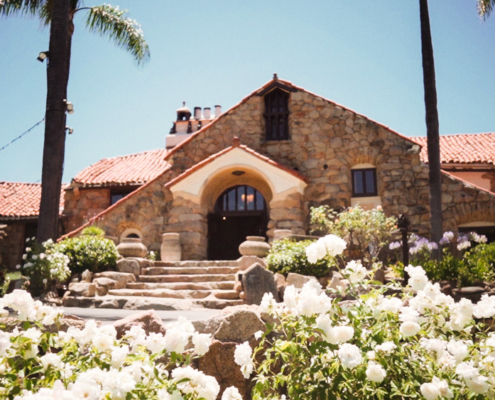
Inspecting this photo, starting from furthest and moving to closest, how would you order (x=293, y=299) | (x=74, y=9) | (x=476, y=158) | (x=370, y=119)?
(x=476, y=158), (x=370, y=119), (x=74, y=9), (x=293, y=299)

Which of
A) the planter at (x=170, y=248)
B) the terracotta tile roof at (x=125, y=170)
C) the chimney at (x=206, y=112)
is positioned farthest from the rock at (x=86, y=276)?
the chimney at (x=206, y=112)

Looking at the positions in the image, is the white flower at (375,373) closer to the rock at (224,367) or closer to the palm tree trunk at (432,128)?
the rock at (224,367)

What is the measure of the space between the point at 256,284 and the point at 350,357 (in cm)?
567

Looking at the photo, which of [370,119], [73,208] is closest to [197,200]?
[370,119]

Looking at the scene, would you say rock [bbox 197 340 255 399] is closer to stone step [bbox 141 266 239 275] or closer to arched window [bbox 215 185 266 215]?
stone step [bbox 141 266 239 275]

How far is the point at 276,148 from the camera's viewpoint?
14.8 m

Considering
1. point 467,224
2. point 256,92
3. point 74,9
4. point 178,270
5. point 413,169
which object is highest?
point 74,9

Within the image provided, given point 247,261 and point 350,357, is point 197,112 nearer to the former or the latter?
point 247,261

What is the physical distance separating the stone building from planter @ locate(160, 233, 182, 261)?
23.6 inches

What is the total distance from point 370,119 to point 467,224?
4.20 metres

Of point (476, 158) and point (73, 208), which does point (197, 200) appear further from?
point (476, 158)

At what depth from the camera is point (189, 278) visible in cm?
1038

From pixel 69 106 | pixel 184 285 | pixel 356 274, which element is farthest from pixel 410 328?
pixel 69 106

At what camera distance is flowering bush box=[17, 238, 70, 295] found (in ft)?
30.4
